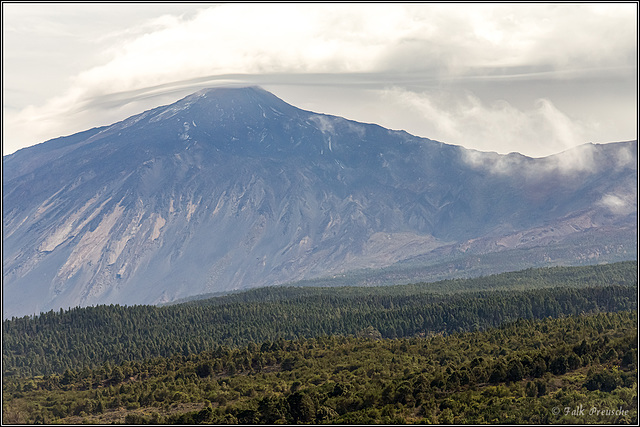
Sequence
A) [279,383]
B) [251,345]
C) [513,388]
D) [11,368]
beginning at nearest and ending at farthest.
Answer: [513,388] → [279,383] → [251,345] → [11,368]

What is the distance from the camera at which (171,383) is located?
430 feet

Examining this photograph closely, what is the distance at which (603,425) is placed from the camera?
274 ft

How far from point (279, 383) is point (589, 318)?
60.7 meters

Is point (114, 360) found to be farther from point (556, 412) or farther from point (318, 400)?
point (556, 412)

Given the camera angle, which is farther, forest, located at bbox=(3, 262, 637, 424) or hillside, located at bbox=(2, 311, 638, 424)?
forest, located at bbox=(3, 262, 637, 424)

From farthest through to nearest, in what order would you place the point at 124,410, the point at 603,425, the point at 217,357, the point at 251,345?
the point at 251,345, the point at 217,357, the point at 124,410, the point at 603,425

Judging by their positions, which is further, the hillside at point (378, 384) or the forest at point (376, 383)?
the forest at point (376, 383)

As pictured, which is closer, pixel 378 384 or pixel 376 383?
pixel 378 384

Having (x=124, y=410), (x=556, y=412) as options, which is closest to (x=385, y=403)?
(x=556, y=412)

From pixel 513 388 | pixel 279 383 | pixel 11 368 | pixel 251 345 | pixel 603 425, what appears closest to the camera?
pixel 603 425

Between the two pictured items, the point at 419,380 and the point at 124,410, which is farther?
the point at 124,410

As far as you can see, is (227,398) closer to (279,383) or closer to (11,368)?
(279,383)

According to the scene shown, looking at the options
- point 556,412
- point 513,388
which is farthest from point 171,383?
point 556,412

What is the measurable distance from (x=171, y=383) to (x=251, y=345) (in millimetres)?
36521
